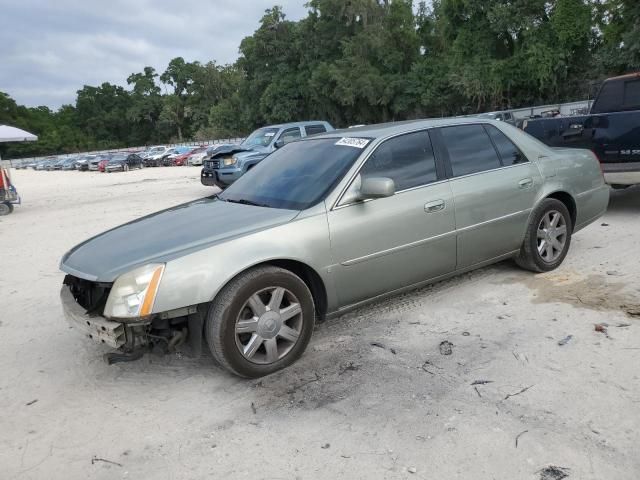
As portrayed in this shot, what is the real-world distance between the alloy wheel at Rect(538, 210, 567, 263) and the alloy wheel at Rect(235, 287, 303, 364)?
2.73 m

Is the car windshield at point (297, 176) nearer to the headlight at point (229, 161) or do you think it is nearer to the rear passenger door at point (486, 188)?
the rear passenger door at point (486, 188)

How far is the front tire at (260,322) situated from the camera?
3.32m

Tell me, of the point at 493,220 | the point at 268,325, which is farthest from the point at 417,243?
the point at 268,325

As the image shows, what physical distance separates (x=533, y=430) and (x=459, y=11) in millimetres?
44122

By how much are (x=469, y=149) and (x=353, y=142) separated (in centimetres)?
111

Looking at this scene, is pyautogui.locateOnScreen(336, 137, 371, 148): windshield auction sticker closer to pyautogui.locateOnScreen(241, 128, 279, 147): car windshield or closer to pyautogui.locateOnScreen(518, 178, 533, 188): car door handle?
pyautogui.locateOnScreen(518, 178, 533, 188): car door handle

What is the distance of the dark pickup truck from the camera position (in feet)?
23.1

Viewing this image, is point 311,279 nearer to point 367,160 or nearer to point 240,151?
point 367,160

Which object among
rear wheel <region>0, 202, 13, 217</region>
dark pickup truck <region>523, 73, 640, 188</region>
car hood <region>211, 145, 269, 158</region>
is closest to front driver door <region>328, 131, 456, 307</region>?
dark pickup truck <region>523, 73, 640, 188</region>

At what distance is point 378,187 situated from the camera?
371 centimetres

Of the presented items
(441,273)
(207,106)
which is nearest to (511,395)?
(441,273)

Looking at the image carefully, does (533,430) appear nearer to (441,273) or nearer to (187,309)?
(441,273)

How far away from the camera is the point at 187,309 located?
326cm

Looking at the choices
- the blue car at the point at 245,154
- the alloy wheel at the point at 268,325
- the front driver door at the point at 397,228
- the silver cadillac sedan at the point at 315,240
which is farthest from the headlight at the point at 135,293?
the blue car at the point at 245,154
